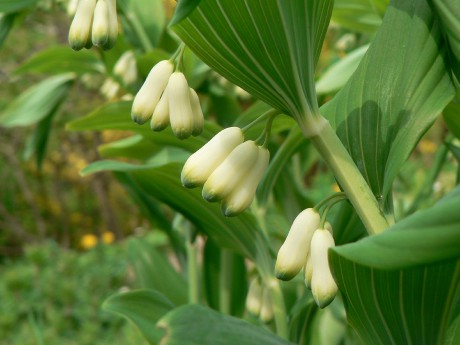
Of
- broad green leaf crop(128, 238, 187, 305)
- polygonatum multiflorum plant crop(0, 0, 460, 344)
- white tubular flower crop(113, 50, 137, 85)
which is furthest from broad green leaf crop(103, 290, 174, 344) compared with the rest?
broad green leaf crop(128, 238, 187, 305)

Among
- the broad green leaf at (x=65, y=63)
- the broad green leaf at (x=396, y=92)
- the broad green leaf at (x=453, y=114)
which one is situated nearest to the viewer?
the broad green leaf at (x=396, y=92)

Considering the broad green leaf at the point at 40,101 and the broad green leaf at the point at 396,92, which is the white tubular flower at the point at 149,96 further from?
the broad green leaf at the point at 40,101

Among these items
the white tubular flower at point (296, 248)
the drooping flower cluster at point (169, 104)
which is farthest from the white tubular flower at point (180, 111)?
the white tubular flower at point (296, 248)

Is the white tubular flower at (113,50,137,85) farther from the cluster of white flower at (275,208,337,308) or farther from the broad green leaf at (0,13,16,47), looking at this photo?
the cluster of white flower at (275,208,337,308)

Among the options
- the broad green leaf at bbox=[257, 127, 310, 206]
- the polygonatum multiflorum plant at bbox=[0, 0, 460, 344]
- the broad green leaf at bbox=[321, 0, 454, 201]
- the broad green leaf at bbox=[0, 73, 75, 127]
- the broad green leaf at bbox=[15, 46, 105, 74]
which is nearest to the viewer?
the polygonatum multiflorum plant at bbox=[0, 0, 460, 344]

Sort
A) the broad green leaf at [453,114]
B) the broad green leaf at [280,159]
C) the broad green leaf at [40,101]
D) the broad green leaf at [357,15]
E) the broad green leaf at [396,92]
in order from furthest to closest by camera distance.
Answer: the broad green leaf at [40,101] → the broad green leaf at [357,15] → the broad green leaf at [280,159] → the broad green leaf at [453,114] → the broad green leaf at [396,92]
